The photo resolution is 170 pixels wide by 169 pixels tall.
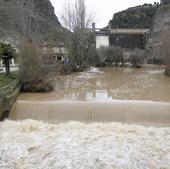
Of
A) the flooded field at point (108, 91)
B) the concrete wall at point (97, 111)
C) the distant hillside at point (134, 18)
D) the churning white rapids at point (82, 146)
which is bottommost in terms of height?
the churning white rapids at point (82, 146)

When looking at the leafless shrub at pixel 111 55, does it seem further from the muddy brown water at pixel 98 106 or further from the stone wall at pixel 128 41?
the muddy brown water at pixel 98 106

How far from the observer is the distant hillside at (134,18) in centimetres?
5238

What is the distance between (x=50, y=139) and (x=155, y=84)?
35.2 ft

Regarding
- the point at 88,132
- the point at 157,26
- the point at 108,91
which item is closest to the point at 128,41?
the point at 157,26

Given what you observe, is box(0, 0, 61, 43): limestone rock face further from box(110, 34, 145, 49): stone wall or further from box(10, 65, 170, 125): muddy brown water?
box(110, 34, 145, 49): stone wall

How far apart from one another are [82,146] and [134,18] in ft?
154

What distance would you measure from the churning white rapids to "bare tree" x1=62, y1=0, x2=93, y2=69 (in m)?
18.5

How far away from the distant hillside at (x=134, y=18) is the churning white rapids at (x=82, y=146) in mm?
43658

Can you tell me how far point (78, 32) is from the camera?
2938 cm

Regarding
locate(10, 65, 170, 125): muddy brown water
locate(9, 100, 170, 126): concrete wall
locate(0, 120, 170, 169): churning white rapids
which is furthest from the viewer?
locate(10, 65, 170, 125): muddy brown water

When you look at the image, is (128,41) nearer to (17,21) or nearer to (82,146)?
(17,21)

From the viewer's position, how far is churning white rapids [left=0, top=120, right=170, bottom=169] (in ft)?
26.5

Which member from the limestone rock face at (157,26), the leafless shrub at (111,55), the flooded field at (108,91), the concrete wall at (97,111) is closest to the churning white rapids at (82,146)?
the concrete wall at (97,111)

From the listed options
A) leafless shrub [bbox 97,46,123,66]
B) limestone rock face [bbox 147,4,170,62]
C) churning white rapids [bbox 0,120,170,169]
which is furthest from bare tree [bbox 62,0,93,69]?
churning white rapids [bbox 0,120,170,169]
